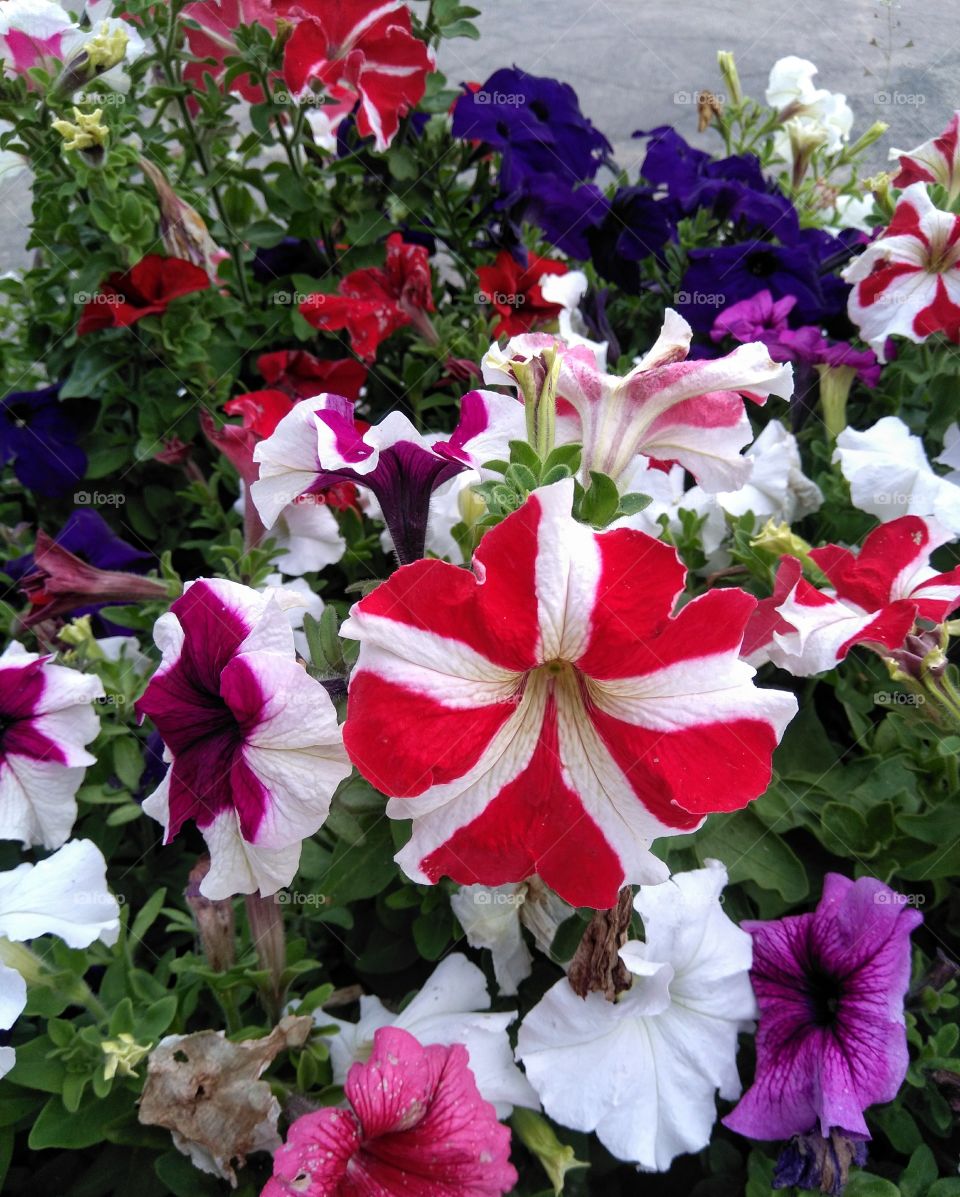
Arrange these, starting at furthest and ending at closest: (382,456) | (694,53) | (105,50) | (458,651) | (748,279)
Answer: (694,53) < (748,279) < (105,50) < (382,456) < (458,651)

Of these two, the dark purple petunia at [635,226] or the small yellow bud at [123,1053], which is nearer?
the small yellow bud at [123,1053]

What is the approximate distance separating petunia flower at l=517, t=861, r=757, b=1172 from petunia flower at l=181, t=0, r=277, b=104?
3.48 ft

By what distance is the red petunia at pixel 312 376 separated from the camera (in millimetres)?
1257

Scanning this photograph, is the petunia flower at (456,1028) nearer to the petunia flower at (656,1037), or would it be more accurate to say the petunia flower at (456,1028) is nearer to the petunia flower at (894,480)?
the petunia flower at (656,1037)

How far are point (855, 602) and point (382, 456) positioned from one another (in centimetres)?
37

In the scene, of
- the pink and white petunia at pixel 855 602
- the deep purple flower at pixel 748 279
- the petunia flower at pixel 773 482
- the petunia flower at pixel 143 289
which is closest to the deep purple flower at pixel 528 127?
the deep purple flower at pixel 748 279

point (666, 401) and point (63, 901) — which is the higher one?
point (666, 401)

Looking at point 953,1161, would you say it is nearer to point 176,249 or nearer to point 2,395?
point 176,249

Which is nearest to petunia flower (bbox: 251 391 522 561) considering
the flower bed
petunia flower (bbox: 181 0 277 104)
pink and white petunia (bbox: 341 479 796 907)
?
the flower bed

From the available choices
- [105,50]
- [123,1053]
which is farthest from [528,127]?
[123,1053]

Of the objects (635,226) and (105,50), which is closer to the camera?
(105,50)

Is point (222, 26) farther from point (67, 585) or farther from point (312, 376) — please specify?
point (67, 585)

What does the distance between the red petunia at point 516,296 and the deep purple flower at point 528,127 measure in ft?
0.39

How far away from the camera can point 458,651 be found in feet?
1.69
